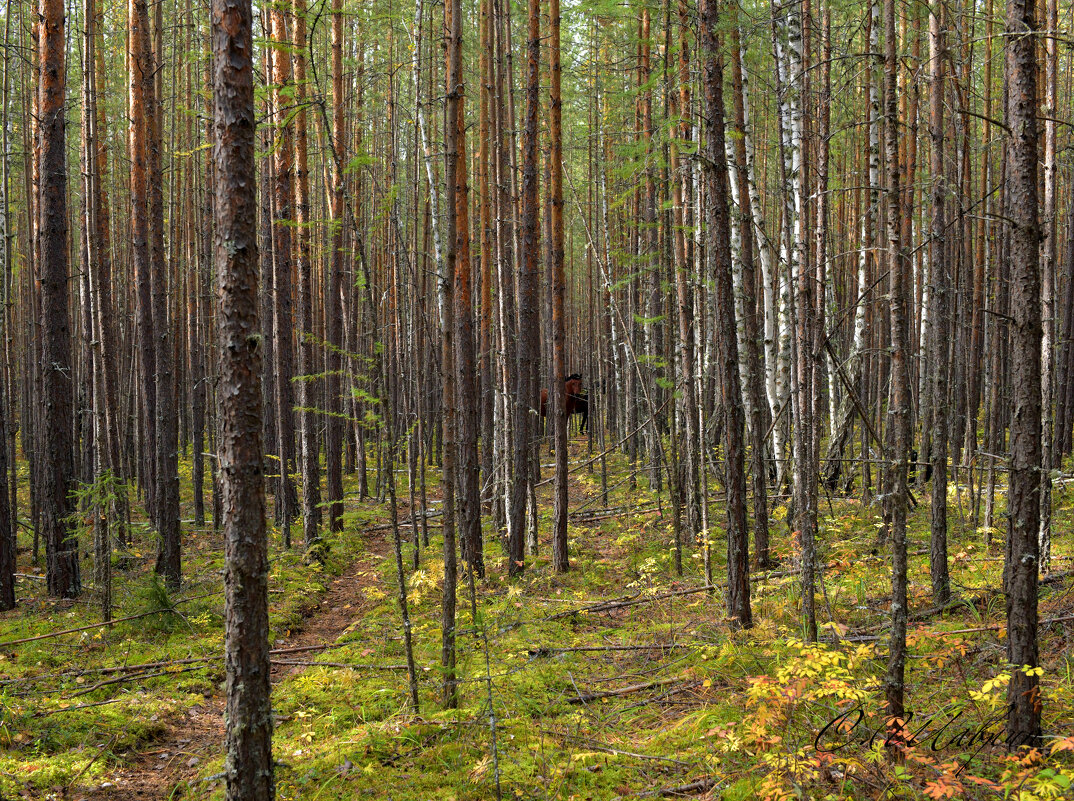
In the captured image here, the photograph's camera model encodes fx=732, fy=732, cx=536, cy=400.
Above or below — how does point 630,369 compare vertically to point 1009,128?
below

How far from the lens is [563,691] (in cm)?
571

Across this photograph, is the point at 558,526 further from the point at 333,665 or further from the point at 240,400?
the point at 240,400

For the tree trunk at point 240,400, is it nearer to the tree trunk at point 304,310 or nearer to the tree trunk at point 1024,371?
the tree trunk at point 1024,371

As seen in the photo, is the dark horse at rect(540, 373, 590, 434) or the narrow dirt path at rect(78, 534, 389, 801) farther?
the dark horse at rect(540, 373, 590, 434)

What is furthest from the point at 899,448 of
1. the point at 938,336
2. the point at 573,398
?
the point at 573,398

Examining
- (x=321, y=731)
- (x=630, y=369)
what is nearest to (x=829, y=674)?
(x=321, y=731)

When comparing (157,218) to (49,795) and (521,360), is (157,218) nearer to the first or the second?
(521,360)

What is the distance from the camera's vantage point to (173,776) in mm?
4762

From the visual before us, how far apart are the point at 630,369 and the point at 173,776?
13039 millimetres

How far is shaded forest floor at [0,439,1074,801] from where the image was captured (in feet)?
14.1

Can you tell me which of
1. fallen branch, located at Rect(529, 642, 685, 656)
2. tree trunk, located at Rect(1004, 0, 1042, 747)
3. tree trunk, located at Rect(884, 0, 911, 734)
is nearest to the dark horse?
fallen branch, located at Rect(529, 642, 685, 656)

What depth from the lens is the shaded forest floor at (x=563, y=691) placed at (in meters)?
4.30

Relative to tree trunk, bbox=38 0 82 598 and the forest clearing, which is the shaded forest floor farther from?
tree trunk, bbox=38 0 82 598

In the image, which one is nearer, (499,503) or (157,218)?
(157,218)
